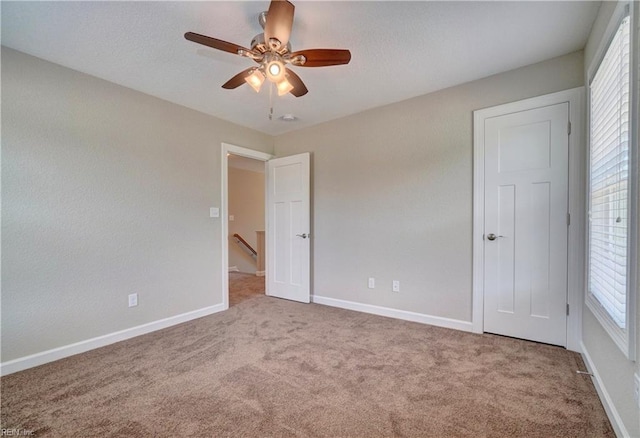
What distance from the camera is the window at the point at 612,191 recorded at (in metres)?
1.34

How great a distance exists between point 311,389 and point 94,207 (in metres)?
2.42

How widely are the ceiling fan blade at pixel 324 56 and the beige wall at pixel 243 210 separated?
17.0 ft

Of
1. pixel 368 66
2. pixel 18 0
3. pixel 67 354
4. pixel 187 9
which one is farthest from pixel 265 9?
pixel 67 354

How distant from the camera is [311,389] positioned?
Result: 1.83 metres

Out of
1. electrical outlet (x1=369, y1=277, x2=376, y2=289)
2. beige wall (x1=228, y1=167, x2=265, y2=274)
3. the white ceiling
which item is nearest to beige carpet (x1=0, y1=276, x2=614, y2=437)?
electrical outlet (x1=369, y1=277, x2=376, y2=289)

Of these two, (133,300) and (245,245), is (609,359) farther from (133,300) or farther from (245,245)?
(245,245)

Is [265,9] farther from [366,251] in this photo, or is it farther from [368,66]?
[366,251]

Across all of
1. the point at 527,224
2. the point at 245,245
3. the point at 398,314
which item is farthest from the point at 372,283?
the point at 245,245

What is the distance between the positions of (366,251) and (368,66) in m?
2.00

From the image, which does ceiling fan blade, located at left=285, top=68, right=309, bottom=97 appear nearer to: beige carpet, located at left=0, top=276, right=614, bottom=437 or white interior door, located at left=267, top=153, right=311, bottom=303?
white interior door, located at left=267, top=153, right=311, bottom=303

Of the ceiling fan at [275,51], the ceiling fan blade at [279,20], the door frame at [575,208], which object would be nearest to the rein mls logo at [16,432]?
the ceiling fan at [275,51]

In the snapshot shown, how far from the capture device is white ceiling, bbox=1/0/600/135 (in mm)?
1777

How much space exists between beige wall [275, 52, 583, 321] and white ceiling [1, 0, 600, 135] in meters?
0.22

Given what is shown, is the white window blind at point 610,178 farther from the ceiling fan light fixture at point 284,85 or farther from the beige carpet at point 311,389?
the ceiling fan light fixture at point 284,85
